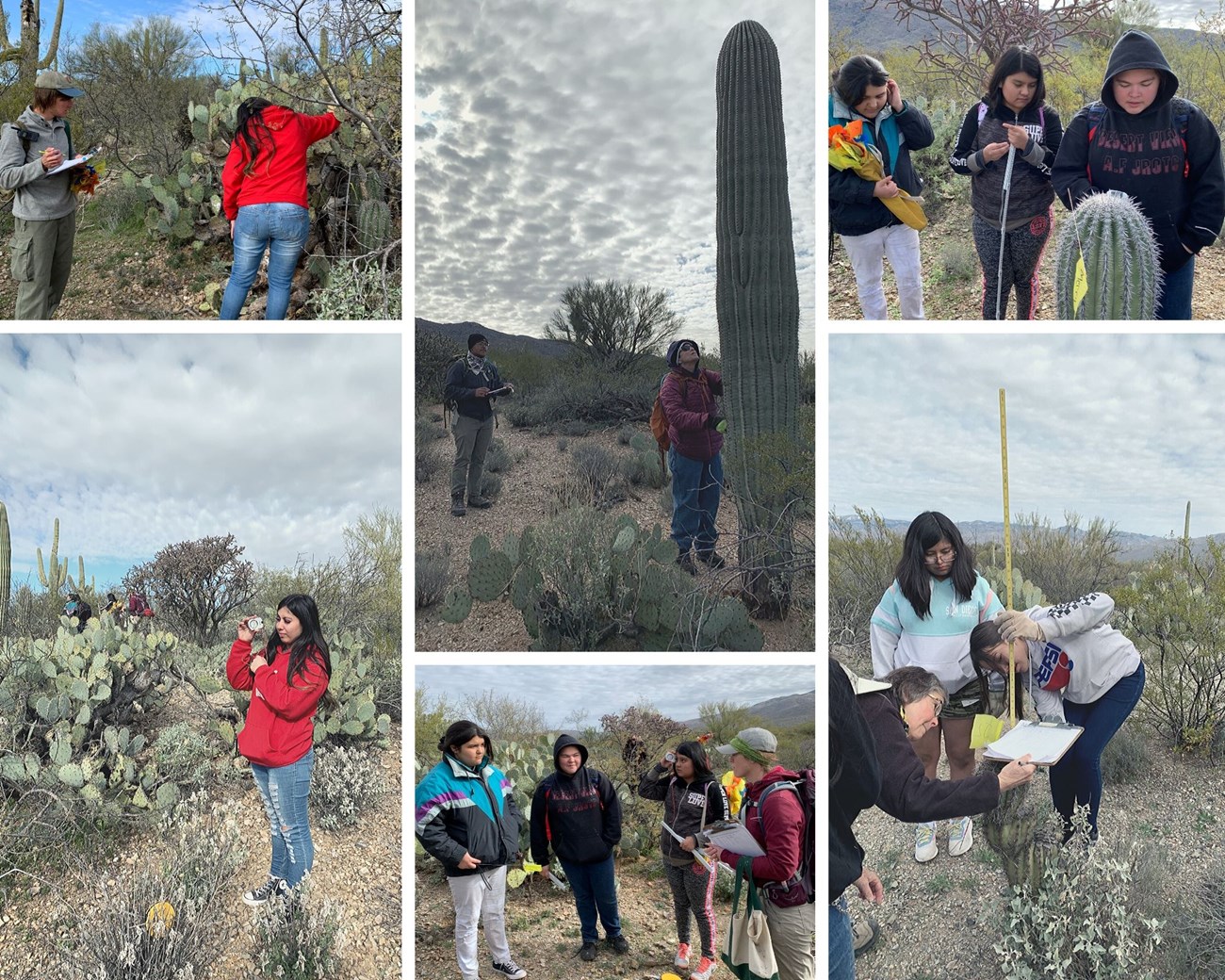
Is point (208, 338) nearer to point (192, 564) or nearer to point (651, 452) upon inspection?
point (192, 564)

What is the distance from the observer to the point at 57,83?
4.23 m

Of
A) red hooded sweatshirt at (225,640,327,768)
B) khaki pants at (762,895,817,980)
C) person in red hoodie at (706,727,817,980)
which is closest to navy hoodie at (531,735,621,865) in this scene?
person in red hoodie at (706,727,817,980)

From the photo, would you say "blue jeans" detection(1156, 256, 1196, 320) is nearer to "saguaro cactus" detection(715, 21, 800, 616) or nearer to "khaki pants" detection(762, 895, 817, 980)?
"saguaro cactus" detection(715, 21, 800, 616)

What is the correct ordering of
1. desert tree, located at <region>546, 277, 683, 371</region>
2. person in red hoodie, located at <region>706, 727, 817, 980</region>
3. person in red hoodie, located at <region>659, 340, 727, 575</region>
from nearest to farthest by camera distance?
person in red hoodie, located at <region>706, 727, 817, 980</region>, person in red hoodie, located at <region>659, 340, 727, 575</region>, desert tree, located at <region>546, 277, 683, 371</region>

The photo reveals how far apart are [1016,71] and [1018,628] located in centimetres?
231

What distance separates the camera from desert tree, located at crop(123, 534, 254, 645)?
13.7ft

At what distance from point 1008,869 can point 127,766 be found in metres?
3.61

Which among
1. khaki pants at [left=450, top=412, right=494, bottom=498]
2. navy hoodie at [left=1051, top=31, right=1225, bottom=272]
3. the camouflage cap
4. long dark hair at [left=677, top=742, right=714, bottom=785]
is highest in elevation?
the camouflage cap

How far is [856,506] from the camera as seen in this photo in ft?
13.4

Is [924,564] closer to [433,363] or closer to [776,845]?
[776,845]

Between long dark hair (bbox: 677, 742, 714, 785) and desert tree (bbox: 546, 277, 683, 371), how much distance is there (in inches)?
84.6

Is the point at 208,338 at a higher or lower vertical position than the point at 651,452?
higher

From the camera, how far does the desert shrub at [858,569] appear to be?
4.07 m

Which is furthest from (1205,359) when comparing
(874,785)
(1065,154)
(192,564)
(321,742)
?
(192,564)
